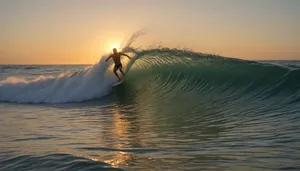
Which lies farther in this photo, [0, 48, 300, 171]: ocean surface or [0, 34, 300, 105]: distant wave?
[0, 34, 300, 105]: distant wave

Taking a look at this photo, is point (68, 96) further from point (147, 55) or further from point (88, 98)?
point (147, 55)

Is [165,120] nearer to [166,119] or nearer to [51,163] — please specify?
[166,119]

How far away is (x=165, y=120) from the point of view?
7.79 m

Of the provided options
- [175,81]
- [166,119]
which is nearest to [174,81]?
[175,81]

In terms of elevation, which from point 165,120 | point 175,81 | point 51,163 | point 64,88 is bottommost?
point 51,163

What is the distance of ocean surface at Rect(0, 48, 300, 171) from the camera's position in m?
4.44

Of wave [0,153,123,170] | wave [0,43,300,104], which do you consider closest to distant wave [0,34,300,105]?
wave [0,43,300,104]

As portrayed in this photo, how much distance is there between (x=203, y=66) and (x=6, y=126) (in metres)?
7.34

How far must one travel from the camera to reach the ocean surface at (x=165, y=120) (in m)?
4.44

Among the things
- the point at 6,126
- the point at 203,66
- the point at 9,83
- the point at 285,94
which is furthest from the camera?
the point at 9,83

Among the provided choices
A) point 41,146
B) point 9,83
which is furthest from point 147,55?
point 41,146

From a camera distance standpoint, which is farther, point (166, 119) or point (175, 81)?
point (175, 81)

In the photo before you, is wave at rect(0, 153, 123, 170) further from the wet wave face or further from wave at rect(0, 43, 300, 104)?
wave at rect(0, 43, 300, 104)

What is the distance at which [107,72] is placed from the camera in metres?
15.8
